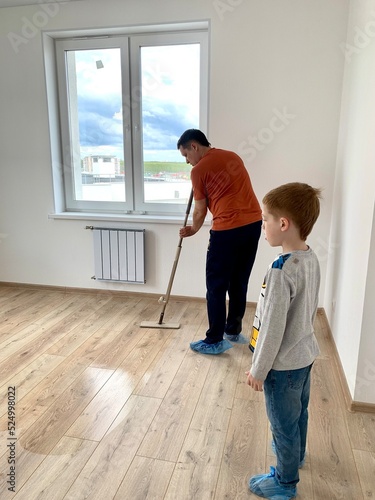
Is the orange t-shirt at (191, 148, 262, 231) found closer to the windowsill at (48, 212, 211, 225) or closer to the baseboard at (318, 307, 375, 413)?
the windowsill at (48, 212, 211, 225)

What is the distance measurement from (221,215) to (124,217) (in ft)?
4.34

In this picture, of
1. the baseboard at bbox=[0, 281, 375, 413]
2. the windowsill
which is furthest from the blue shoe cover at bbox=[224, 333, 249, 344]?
the windowsill

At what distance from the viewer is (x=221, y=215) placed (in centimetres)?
245

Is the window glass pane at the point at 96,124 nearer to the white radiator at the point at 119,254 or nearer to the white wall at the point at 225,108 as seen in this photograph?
the white wall at the point at 225,108

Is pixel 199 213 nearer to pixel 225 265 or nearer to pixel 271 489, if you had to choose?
pixel 225 265

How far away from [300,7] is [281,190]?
2.33 meters

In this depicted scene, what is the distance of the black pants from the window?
1148mm

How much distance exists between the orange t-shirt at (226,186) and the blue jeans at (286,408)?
1252 mm

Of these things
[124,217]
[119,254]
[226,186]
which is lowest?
[119,254]

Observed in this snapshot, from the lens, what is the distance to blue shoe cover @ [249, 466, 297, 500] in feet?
4.73

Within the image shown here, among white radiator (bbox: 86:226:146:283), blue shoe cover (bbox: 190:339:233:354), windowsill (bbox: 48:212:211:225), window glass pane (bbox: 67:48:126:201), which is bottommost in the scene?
blue shoe cover (bbox: 190:339:233:354)

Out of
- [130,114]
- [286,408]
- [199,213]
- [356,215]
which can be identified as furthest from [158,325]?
[130,114]

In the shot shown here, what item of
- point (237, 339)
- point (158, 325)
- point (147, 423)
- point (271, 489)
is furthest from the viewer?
point (158, 325)

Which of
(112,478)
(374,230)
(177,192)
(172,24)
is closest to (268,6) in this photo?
(172,24)
